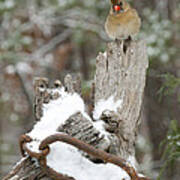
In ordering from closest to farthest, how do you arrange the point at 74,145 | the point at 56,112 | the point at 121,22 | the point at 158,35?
the point at 74,145 < the point at 56,112 < the point at 121,22 < the point at 158,35

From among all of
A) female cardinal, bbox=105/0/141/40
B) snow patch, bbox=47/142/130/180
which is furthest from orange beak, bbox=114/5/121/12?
snow patch, bbox=47/142/130/180

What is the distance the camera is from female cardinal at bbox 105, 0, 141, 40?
82.0 inches

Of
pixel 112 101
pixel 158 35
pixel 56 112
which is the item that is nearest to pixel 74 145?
pixel 56 112

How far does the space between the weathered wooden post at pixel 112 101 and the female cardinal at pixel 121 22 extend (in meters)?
0.86

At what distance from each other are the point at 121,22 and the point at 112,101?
120 cm

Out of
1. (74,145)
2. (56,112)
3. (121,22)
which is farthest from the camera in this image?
(121,22)

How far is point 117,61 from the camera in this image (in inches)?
45.4

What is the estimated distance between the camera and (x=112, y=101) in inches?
43.0

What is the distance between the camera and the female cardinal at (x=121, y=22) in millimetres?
2082

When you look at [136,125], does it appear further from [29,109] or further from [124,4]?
[29,109]

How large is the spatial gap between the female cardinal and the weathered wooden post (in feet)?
2.82

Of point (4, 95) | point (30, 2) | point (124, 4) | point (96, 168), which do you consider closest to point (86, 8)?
point (30, 2)

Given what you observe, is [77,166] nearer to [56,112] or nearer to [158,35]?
[56,112]

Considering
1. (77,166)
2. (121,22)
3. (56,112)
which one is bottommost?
(77,166)
